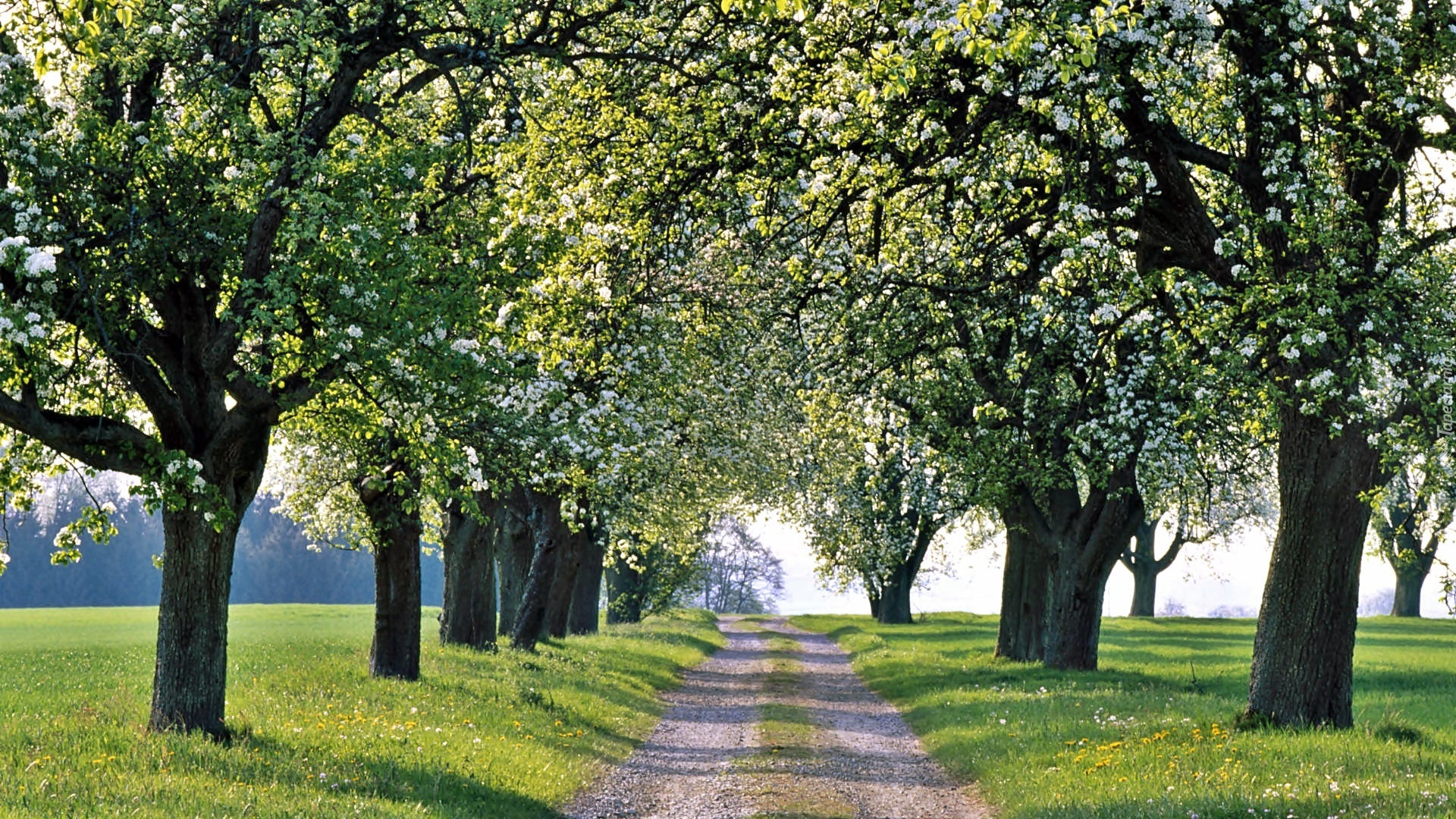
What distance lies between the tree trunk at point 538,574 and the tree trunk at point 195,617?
1772 centimetres

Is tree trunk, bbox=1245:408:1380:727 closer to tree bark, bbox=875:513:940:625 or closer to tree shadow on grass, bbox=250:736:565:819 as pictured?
tree shadow on grass, bbox=250:736:565:819

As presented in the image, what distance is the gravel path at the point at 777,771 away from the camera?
47.8 ft

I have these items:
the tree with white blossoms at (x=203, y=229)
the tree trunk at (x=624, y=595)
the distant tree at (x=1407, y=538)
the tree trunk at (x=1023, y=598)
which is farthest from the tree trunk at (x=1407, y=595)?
the tree with white blossoms at (x=203, y=229)

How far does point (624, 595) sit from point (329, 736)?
150ft

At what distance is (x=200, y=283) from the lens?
50.8 ft

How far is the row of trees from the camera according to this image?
531 inches

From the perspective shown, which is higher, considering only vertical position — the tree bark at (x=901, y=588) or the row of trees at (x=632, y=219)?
the row of trees at (x=632, y=219)

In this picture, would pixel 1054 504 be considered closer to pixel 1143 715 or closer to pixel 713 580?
pixel 1143 715

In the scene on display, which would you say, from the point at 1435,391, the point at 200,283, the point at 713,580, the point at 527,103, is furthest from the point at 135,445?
the point at 713,580

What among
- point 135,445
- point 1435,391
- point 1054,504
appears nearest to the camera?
point 1435,391

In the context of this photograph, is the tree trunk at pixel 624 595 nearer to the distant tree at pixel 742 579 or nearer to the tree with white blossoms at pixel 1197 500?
the tree with white blossoms at pixel 1197 500

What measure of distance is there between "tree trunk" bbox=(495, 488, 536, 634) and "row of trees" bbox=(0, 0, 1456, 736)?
15.6 m

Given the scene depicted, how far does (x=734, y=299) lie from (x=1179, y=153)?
46.3 ft

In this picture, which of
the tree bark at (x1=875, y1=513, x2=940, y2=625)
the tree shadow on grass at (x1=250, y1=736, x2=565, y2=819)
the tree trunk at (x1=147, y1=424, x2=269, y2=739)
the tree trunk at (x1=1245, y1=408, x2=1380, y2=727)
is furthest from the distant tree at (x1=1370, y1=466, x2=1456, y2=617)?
the tree trunk at (x1=147, y1=424, x2=269, y2=739)
